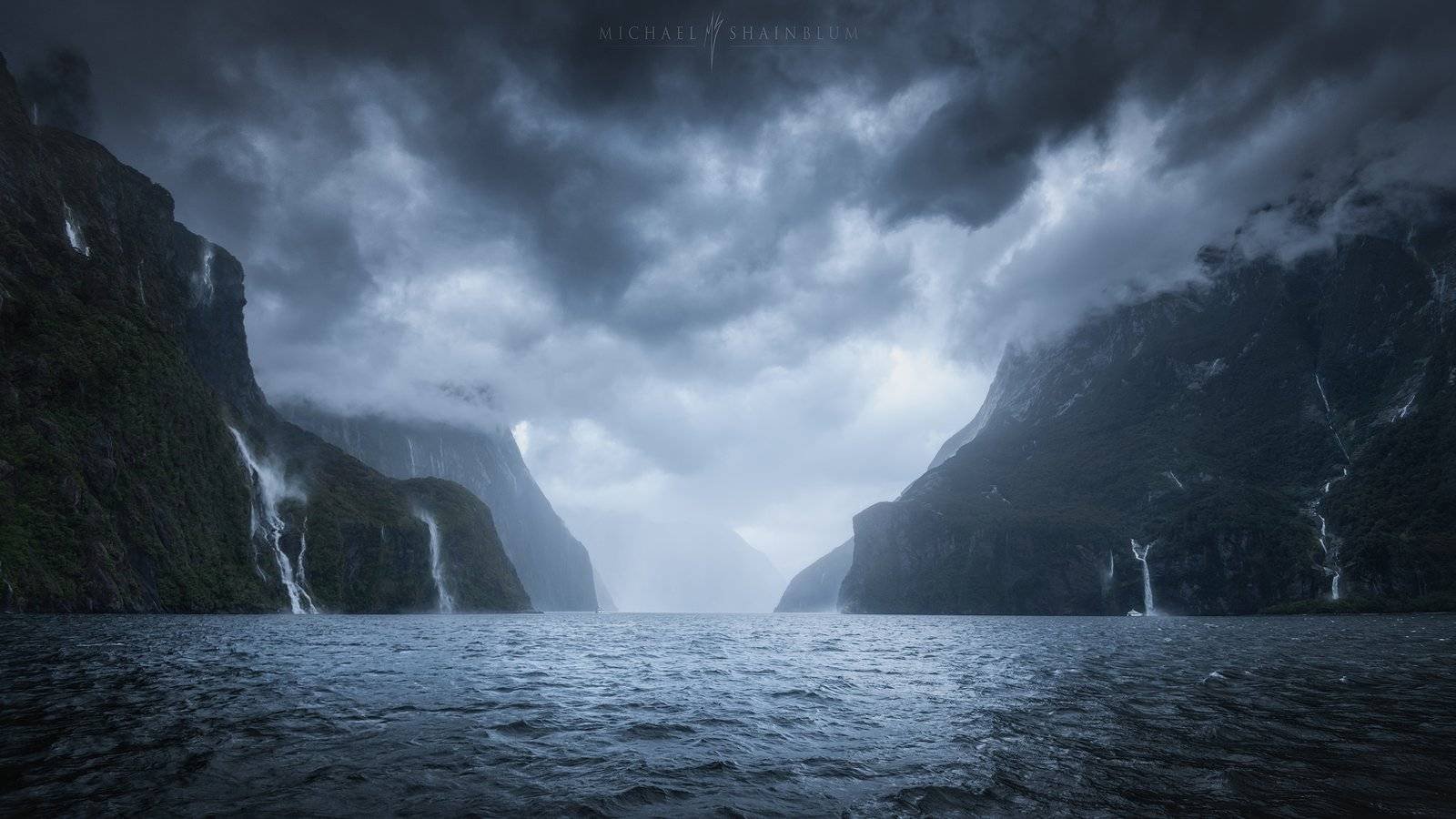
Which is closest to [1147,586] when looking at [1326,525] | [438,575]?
[1326,525]

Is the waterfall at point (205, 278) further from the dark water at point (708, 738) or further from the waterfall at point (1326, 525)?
the waterfall at point (1326, 525)

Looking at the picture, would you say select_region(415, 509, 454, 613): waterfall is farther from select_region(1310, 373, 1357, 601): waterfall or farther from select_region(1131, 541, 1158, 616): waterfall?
select_region(1310, 373, 1357, 601): waterfall

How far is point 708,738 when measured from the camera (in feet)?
53.4

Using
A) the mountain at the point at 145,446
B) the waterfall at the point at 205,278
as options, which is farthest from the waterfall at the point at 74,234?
the waterfall at the point at 205,278

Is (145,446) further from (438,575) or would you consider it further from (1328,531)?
(1328,531)

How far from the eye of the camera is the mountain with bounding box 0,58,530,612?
259ft

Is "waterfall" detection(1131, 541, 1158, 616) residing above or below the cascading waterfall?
below

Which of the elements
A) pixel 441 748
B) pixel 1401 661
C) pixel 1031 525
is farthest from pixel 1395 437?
pixel 441 748

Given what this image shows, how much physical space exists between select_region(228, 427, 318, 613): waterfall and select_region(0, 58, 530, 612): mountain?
58 cm

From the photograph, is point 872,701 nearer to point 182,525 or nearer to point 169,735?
point 169,735

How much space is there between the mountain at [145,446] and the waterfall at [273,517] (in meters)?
0.58

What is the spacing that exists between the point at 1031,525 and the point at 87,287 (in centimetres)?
23367

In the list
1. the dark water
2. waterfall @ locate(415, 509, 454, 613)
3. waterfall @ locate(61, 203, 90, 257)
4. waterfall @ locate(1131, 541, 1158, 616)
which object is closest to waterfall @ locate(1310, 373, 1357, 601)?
waterfall @ locate(1131, 541, 1158, 616)

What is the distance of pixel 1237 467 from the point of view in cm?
19125
